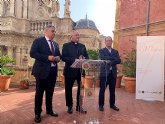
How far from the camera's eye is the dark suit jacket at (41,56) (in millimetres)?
5638

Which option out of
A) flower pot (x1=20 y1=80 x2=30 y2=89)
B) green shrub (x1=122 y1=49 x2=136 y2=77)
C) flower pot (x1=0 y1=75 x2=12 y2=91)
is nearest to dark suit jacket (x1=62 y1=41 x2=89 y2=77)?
flower pot (x1=0 y1=75 x2=12 y2=91)

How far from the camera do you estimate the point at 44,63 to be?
5.72m

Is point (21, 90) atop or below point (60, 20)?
below

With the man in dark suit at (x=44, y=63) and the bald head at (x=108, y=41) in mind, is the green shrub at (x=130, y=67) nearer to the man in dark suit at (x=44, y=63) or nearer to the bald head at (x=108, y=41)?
the bald head at (x=108, y=41)

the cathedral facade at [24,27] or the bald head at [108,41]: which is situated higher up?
the cathedral facade at [24,27]

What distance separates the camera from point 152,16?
12.1 metres

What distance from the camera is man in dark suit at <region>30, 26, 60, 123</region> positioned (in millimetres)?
5668

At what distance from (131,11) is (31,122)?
375 inches

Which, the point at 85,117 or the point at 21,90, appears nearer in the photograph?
the point at 85,117

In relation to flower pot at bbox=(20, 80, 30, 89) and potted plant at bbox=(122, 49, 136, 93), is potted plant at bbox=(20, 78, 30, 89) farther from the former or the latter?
potted plant at bbox=(122, 49, 136, 93)

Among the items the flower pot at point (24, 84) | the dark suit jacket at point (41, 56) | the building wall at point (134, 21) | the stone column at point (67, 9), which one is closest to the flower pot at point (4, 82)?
the flower pot at point (24, 84)

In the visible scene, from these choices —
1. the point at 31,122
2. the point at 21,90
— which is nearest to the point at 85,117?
the point at 31,122

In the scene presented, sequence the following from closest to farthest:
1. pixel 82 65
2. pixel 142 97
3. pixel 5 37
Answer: pixel 82 65, pixel 142 97, pixel 5 37

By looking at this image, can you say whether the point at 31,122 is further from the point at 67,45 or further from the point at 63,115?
the point at 67,45
